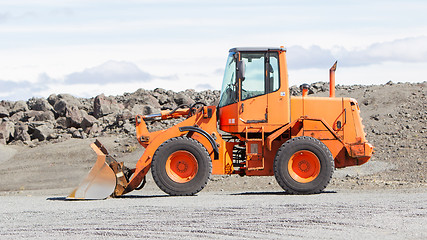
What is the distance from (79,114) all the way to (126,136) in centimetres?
599

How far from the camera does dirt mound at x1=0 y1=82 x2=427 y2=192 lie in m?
21.8

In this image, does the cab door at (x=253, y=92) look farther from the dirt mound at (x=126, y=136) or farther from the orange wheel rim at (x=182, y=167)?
the dirt mound at (x=126, y=136)

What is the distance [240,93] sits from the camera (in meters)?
14.9

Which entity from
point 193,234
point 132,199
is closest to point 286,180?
point 132,199

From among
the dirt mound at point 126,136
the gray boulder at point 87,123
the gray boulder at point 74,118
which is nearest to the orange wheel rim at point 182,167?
the dirt mound at point 126,136

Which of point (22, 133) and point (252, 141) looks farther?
point (22, 133)

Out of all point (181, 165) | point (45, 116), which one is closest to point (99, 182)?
point (181, 165)

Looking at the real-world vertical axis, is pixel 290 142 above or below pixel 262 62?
below

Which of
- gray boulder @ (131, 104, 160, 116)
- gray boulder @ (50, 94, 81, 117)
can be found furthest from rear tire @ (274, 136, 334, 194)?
gray boulder @ (50, 94, 81, 117)

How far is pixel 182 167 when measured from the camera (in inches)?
586

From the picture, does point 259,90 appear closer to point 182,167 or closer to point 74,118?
point 182,167

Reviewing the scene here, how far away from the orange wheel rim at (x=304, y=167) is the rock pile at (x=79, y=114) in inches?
652

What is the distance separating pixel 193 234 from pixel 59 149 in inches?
802

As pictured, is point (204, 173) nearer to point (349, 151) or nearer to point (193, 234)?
point (349, 151)
